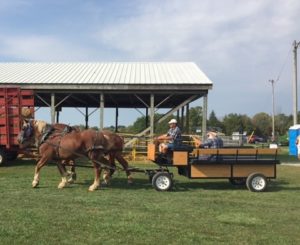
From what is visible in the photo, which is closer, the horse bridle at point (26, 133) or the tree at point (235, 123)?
the horse bridle at point (26, 133)

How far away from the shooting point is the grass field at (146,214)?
7410mm

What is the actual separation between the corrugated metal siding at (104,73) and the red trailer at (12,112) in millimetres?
5712

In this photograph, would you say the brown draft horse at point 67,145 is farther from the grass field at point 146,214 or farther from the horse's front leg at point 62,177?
the grass field at point 146,214

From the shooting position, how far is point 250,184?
1334cm

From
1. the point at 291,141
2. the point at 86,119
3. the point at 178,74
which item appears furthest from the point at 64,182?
the point at 291,141

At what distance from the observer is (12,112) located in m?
19.3

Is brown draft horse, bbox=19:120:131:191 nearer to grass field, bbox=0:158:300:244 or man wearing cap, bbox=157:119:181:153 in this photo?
grass field, bbox=0:158:300:244

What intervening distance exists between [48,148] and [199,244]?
7310mm

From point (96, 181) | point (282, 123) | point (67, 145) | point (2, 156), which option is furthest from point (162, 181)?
point (282, 123)

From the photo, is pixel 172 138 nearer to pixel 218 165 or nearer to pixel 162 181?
pixel 162 181

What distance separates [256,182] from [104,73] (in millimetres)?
16459

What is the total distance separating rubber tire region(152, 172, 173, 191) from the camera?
13.0m

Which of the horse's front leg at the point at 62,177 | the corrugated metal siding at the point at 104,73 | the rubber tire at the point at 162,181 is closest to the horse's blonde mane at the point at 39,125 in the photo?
the horse's front leg at the point at 62,177

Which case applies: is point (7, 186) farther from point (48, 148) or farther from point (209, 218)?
point (209, 218)
